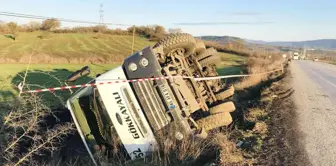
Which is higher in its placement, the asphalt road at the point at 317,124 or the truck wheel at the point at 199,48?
the truck wheel at the point at 199,48

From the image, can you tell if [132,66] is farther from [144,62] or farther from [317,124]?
[317,124]

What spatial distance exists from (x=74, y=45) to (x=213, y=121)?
37888mm

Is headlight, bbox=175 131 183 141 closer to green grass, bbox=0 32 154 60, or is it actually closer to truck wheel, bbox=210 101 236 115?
truck wheel, bbox=210 101 236 115

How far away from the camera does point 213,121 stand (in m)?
7.56

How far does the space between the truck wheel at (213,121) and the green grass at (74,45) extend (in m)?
25.4

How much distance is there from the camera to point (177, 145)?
6766 millimetres

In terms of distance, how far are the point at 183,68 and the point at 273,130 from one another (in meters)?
2.09

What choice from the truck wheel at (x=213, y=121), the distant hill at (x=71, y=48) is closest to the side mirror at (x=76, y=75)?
the truck wheel at (x=213, y=121)

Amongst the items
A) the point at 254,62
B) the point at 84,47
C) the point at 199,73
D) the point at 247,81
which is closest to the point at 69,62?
the point at 84,47

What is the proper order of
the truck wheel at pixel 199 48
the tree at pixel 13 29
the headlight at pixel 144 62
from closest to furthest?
the headlight at pixel 144 62, the truck wheel at pixel 199 48, the tree at pixel 13 29

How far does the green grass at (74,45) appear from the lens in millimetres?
35219

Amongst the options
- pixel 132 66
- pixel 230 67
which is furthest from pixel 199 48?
pixel 230 67

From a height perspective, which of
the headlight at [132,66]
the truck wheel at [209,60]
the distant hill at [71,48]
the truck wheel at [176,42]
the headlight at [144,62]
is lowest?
the distant hill at [71,48]

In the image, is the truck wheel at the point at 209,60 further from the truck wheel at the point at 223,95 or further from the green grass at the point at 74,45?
the green grass at the point at 74,45
